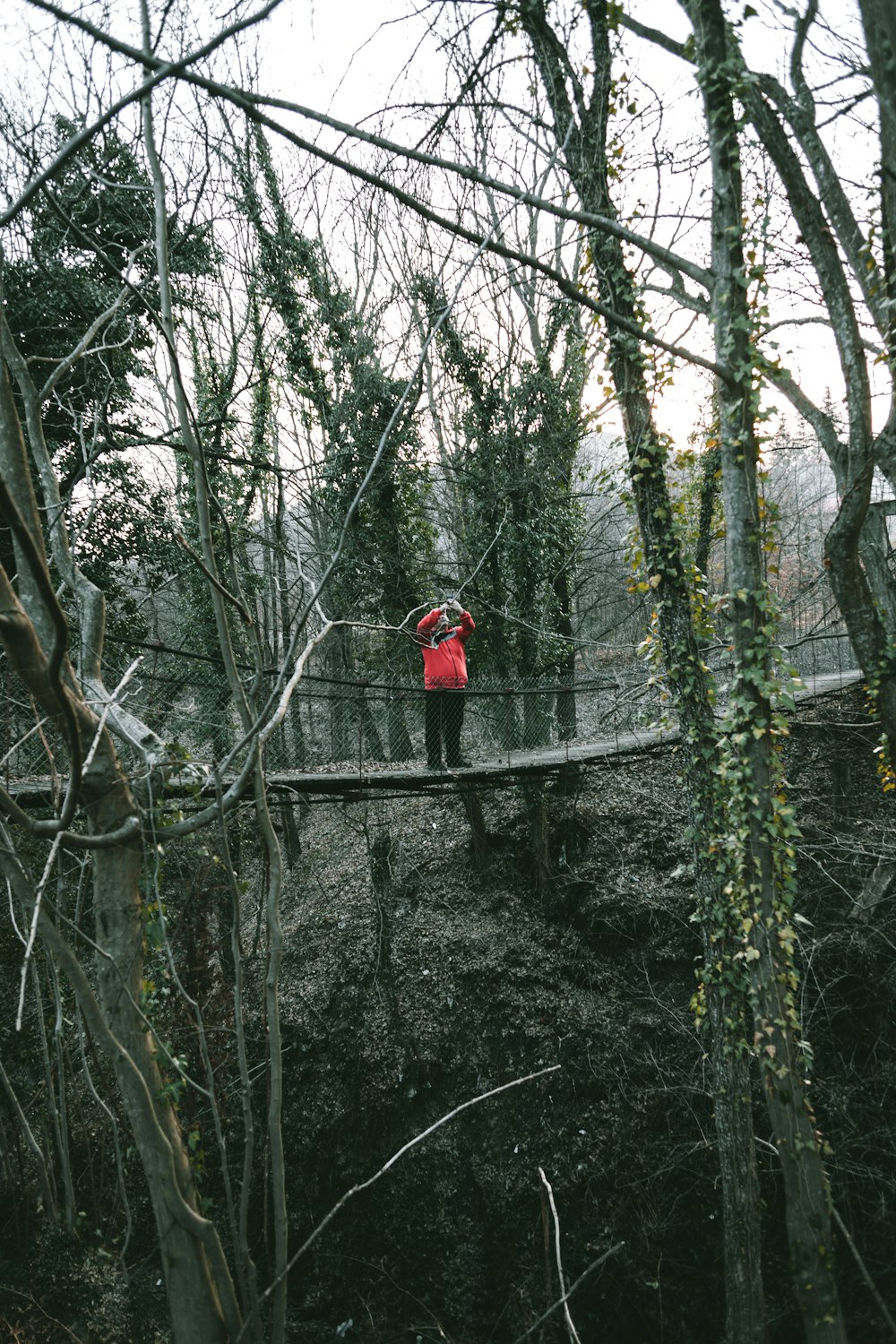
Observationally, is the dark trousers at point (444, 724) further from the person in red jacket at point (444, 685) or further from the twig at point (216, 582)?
the twig at point (216, 582)

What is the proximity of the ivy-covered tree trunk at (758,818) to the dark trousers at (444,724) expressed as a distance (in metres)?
2.66

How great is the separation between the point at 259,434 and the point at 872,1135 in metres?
8.16

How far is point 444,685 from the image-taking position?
595 centimetres

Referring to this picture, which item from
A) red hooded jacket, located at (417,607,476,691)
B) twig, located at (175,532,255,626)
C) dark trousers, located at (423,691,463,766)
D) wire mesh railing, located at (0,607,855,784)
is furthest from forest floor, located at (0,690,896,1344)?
twig, located at (175,532,255,626)

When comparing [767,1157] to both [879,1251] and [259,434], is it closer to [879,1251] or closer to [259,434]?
[879,1251]

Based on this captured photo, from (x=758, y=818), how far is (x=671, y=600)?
119 centimetres

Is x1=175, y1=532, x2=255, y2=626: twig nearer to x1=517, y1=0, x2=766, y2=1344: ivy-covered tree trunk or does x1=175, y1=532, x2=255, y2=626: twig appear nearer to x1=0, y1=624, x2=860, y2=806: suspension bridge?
x1=0, y1=624, x2=860, y2=806: suspension bridge

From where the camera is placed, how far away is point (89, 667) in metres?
2.18

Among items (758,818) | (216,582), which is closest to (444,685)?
(758,818)

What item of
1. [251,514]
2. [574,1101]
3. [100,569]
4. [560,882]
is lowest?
[574,1101]

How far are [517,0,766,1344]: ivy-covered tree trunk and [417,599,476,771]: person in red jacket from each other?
6.67 feet

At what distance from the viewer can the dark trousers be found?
602 centimetres

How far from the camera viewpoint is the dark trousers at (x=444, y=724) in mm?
6023

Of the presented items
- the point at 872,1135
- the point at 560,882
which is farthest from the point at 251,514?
the point at 872,1135
